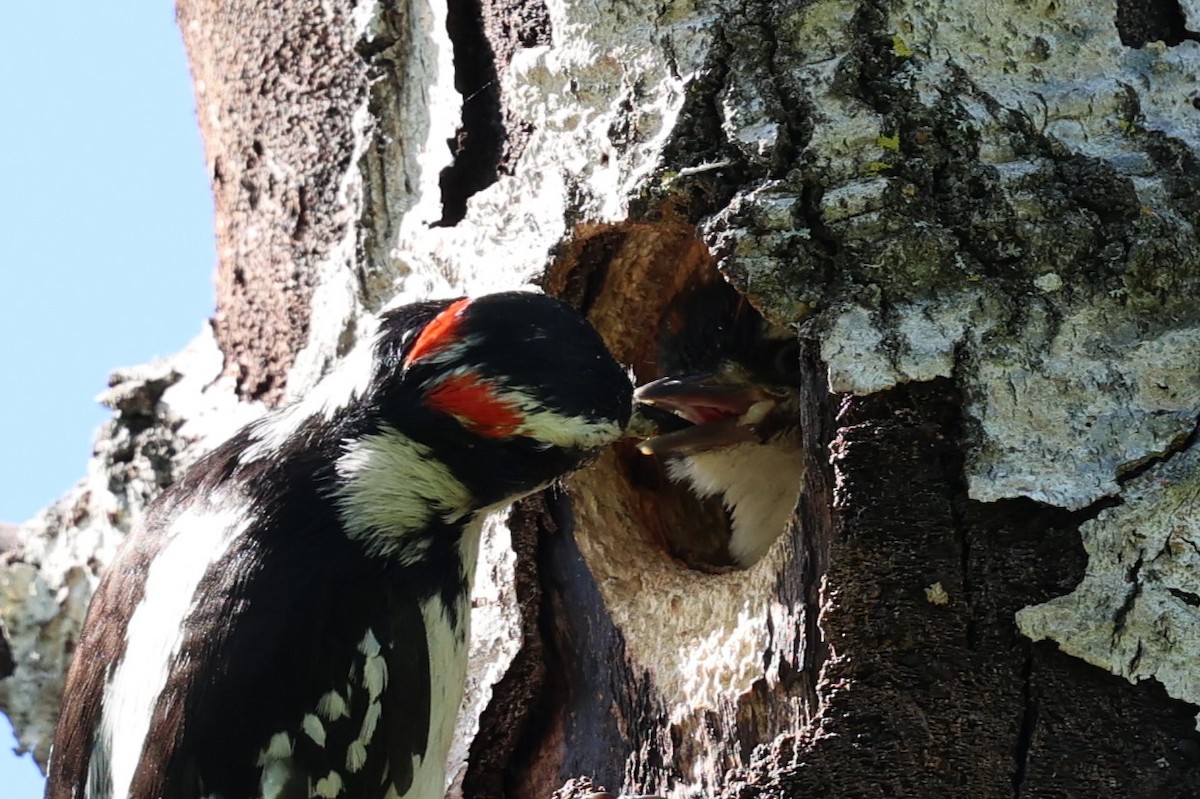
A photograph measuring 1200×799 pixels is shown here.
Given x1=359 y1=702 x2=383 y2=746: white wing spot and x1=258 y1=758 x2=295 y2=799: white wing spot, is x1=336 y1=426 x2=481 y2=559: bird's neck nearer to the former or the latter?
x1=359 y1=702 x2=383 y2=746: white wing spot

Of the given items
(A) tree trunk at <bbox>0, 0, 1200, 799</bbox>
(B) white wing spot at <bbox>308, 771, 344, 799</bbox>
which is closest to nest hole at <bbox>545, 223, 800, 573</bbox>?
(A) tree trunk at <bbox>0, 0, 1200, 799</bbox>

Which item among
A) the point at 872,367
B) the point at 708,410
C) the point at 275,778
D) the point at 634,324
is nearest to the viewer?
the point at 872,367

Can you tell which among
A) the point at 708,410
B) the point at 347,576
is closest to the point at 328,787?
the point at 347,576

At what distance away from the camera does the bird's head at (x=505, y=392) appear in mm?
1979

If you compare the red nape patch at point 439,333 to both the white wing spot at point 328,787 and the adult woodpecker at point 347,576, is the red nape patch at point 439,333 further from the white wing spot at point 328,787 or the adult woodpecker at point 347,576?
the white wing spot at point 328,787

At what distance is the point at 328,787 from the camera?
1.99m

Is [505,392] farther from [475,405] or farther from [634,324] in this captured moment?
[634,324]

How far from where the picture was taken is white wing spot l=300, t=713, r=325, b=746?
77.1 inches

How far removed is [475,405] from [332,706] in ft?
1.46

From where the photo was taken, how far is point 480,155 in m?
2.49

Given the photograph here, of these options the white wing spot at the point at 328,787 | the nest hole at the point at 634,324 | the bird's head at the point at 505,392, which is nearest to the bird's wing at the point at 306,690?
the white wing spot at the point at 328,787

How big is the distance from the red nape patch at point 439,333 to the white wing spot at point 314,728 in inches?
19.8

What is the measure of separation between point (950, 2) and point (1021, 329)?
1.66 ft

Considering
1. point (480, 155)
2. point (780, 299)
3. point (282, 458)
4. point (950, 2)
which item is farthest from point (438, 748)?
point (950, 2)
